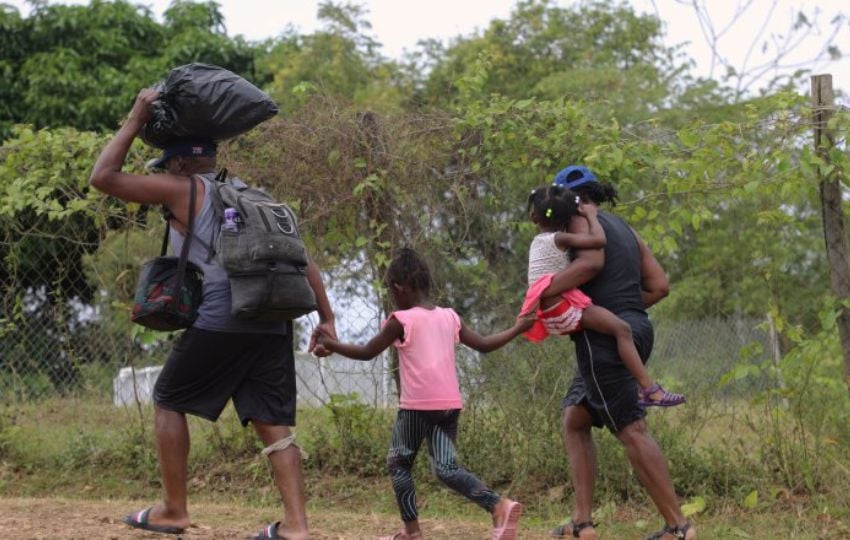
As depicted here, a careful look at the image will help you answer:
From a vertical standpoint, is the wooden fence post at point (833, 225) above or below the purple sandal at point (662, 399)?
above

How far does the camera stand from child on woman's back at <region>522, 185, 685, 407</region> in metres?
5.38

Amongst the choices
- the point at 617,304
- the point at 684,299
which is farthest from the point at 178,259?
the point at 684,299

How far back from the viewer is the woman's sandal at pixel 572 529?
5.69 meters

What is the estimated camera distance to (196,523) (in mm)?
6008

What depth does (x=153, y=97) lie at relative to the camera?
4965 mm

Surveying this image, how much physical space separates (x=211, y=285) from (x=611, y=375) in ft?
6.04

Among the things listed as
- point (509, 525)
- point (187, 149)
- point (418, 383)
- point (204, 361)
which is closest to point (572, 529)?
point (509, 525)

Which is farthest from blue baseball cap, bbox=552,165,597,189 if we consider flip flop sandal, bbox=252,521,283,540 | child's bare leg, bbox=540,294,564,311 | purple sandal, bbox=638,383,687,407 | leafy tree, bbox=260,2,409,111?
leafy tree, bbox=260,2,409,111

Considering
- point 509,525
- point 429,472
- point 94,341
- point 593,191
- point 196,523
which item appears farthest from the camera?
point 94,341

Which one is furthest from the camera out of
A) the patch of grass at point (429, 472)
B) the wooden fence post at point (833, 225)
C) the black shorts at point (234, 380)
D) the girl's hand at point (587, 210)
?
the patch of grass at point (429, 472)

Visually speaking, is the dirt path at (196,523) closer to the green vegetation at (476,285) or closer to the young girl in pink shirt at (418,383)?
the young girl in pink shirt at (418,383)

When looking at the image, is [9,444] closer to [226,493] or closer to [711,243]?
[226,493]

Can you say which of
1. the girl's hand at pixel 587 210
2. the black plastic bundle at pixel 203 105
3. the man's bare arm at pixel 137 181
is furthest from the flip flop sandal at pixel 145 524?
the girl's hand at pixel 587 210

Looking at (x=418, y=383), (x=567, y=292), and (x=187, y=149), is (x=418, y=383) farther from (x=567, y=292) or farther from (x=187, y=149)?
(x=187, y=149)
